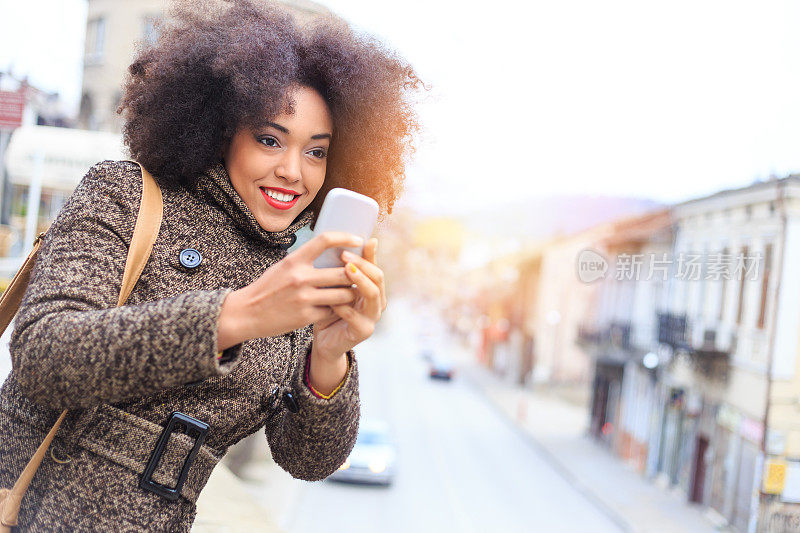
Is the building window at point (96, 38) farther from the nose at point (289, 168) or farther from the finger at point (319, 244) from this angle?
Answer: the finger at point (319, 244)

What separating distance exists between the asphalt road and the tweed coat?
5.12 metres

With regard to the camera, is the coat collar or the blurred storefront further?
the blurred storefront

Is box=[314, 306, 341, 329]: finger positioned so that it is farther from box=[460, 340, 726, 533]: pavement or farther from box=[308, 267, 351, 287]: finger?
box=[460, 340, 726, 533]: pavement

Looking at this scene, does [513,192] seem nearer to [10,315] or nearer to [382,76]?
[382,76]

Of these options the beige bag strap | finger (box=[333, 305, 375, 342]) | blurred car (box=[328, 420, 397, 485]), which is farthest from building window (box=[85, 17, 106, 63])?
finger (box=[333, 305, 375, 342])

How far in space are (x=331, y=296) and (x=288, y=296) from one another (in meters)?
0.03

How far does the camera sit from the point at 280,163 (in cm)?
71

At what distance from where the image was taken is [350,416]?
760 millimetres

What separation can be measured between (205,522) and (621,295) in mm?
4288

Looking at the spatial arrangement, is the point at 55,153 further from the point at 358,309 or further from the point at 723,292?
the point at 358,309

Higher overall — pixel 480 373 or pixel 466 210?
pixel 466 210

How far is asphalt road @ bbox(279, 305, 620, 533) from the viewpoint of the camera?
5.88m

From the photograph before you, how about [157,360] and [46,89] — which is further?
[46,89]

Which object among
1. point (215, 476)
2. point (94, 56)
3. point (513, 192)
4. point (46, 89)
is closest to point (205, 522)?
point (215, 476)
